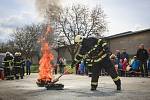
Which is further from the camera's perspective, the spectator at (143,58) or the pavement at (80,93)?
the spectator at (143,58)

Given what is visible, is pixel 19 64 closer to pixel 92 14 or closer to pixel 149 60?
pixel 149 60

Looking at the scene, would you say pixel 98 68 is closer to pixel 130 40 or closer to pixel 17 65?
pixel 17 65

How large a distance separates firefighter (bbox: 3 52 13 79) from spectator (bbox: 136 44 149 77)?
808 centimetres

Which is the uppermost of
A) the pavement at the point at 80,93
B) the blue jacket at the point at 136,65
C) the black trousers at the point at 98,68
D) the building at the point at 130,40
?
the building at the point at 130,40

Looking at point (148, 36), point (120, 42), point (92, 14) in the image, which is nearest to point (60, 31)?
point (92, 14)

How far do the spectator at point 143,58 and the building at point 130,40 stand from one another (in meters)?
21.1

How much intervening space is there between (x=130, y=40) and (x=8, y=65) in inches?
1053

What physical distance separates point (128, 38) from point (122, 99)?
3884 centimetres

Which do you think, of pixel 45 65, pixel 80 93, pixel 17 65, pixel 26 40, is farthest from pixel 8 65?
pixel 26 40

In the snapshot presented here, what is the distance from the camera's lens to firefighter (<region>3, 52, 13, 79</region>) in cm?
2228

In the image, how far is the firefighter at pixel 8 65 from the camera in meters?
22.3

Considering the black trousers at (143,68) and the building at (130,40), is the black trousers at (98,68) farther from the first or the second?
the building at (130,40)

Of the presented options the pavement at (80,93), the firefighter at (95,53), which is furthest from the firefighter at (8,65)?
the firefighter at (95,53)

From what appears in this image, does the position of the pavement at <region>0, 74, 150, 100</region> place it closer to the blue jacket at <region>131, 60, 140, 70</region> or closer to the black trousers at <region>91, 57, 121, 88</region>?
the black trousers at <region>91, 57, 121, 88</region>
